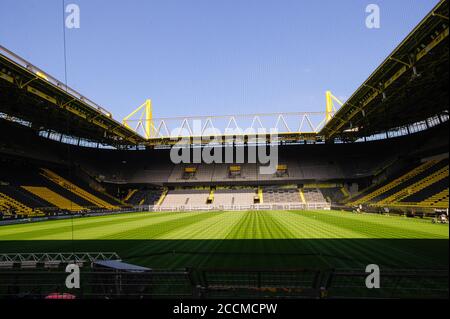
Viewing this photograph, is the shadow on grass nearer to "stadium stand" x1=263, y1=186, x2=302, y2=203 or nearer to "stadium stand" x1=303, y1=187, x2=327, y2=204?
"stadium stand" x1=303, y1=187, x2=327, y2=204

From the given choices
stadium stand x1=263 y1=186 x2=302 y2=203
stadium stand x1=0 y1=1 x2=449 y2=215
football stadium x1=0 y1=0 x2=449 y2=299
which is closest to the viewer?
football stadium x1=0 y1=0 x2=449 y2=299

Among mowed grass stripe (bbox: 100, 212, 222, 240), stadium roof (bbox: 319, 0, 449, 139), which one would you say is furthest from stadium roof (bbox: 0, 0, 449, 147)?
mowed grass stripe (bbox: 100, 212, 222, 240)

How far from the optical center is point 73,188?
4156 centimetres

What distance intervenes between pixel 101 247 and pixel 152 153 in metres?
43.5

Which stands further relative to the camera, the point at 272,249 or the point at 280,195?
the point at 280,195

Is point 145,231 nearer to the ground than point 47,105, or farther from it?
nearer to the ground

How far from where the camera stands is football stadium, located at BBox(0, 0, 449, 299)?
18.8 feet

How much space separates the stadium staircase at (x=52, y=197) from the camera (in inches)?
1309

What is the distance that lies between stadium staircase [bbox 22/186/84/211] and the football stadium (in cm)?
24

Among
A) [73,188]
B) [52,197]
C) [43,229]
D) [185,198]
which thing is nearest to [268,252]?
[43,229]

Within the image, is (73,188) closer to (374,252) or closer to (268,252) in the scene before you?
(268,252)

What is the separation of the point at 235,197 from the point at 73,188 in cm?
2468

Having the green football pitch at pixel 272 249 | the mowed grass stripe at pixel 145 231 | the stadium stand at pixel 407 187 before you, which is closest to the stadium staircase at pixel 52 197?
the mowed grass stripe at pixel 145 231
